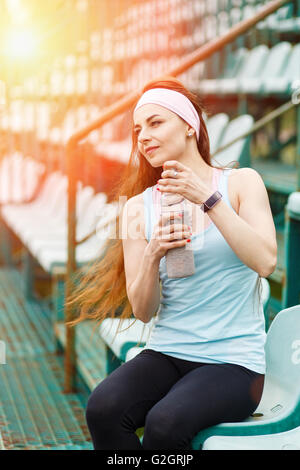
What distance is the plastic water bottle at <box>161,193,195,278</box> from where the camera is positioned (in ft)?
5.82

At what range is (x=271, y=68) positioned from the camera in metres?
5.41

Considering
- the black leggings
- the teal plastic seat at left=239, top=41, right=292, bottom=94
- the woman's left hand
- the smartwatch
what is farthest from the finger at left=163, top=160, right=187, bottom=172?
the teal plastic seat at left=239, top=41, right=292, bottom=94

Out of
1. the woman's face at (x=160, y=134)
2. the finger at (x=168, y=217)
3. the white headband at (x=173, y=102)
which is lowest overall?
the finger at (x=168, y=217)

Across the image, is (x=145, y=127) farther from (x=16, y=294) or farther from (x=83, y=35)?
(x=83, y=35)

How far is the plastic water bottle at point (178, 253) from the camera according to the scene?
1775 millimetres

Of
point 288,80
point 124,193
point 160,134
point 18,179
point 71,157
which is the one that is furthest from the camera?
point 18,179

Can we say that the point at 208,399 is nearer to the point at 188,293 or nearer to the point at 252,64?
the point at 188,293

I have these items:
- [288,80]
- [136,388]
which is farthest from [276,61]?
[136,388]

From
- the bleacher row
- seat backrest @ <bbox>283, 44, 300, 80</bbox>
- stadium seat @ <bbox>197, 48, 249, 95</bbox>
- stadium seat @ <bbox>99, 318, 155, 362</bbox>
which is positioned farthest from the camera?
stadium seat @ <bbox>197, 48, 249, 95</bbox>

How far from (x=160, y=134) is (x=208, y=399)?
704 millimetres

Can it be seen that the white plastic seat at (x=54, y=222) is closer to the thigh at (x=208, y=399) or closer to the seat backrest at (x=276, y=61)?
the seat backrest at (x=276, y=61)

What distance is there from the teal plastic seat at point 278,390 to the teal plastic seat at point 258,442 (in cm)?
2

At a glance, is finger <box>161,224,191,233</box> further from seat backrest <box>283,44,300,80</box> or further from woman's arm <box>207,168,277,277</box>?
seat backrest <box>283,44,300,80</box>

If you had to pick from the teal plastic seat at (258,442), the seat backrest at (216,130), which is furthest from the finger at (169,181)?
the seat backrest at (216,130)
